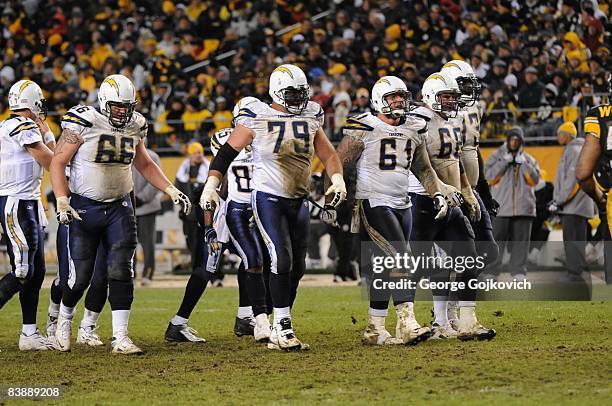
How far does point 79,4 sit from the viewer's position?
73.2ft

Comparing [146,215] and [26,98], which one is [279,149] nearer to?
[26,98]

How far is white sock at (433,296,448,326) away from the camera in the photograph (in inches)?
332

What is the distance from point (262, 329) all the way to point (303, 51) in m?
11.2

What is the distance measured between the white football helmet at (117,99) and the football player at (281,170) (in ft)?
2.23

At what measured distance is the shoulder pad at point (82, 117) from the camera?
25.3 ft

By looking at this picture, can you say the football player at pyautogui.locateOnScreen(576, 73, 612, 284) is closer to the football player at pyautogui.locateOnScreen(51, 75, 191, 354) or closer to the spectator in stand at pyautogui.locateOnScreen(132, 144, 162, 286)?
the football player at pyautogui.locateOnScreen(51, 75, 191, 354)

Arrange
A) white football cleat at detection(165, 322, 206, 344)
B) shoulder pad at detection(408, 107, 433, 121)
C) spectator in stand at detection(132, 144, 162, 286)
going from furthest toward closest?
spectator in stand at detection(132, 144, 162, 286) → white football cleat at detection(165, 322, 206, 344) → shoulder pad at detection(408, 107, 433, 121)

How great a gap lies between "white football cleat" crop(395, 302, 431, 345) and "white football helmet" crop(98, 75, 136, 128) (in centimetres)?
227

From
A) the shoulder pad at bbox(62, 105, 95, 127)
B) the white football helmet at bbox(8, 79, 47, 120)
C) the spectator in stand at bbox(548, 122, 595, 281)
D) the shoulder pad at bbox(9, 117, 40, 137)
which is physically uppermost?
the white football helmet at bbox(8, 79, 47, 120)

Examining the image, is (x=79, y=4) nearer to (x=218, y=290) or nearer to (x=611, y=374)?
(x=218, y=290)

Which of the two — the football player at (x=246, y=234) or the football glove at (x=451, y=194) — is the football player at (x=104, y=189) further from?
the football glove at (x=451, y=194)

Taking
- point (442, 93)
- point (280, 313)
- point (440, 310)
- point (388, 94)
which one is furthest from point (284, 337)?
point (442, 93)

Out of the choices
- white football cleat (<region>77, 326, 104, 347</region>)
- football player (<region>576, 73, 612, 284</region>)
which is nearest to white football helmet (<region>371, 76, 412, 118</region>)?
football player (<region>576, 73, 612, 284</region>)

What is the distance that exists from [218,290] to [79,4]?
10.5 meters
